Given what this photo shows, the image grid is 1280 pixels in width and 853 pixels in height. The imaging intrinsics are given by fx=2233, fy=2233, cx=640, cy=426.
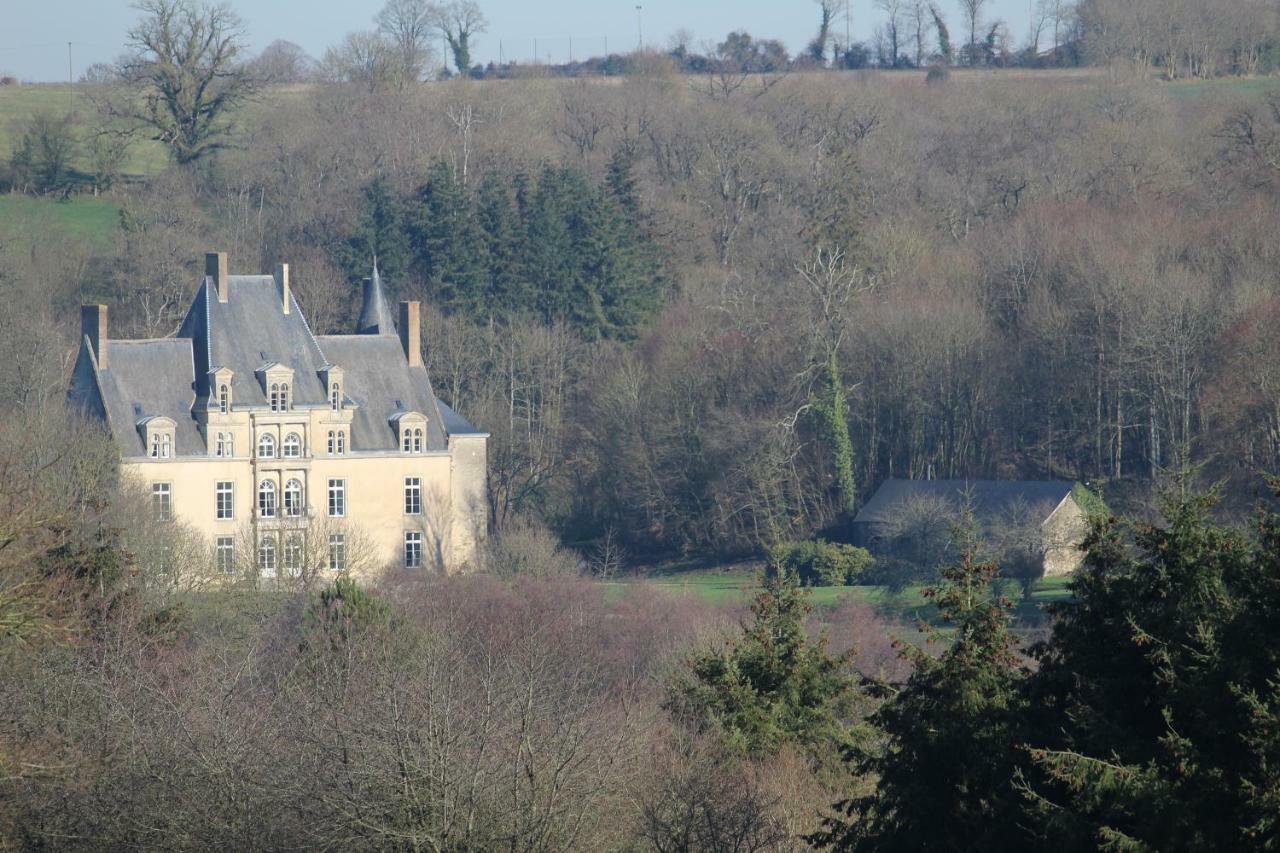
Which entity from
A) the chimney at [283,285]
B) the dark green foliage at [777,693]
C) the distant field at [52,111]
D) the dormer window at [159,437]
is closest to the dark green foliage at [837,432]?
the chimney at [283,285]

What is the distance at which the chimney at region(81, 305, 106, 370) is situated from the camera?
5750cm

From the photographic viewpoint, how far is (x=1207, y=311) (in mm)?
56312

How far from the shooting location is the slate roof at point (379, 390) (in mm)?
61281

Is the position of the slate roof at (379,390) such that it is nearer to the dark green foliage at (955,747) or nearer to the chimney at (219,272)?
the chimney at (219,272)

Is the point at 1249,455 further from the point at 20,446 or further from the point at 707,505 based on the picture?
the point at 20,446

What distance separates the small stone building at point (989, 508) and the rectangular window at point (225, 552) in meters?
16.2

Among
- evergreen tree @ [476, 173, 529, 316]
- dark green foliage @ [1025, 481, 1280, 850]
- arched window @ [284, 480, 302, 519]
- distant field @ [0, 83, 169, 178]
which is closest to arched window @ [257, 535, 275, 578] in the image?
arched window @ [284, 480, 302, 519]

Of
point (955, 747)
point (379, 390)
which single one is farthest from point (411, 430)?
point (955, 747)

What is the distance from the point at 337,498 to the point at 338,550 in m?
5.63

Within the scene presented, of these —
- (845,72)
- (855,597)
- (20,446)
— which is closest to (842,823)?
(20,446)

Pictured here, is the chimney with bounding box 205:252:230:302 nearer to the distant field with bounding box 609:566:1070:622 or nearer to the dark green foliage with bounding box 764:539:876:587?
the distant field with bounding box 609:566:1070:622

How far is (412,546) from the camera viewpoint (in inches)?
2397

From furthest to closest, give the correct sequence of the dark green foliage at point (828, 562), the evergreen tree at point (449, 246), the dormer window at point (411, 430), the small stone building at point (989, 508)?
the evergreen tree at point (449, 246), the dormer window at point (411, 430), the dark green foliage at point (828, 562), the small stone building at point (989, 508)

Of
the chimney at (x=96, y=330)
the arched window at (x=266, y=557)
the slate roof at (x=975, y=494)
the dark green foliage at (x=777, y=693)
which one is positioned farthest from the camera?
the chimney at (x=96, y=330)
